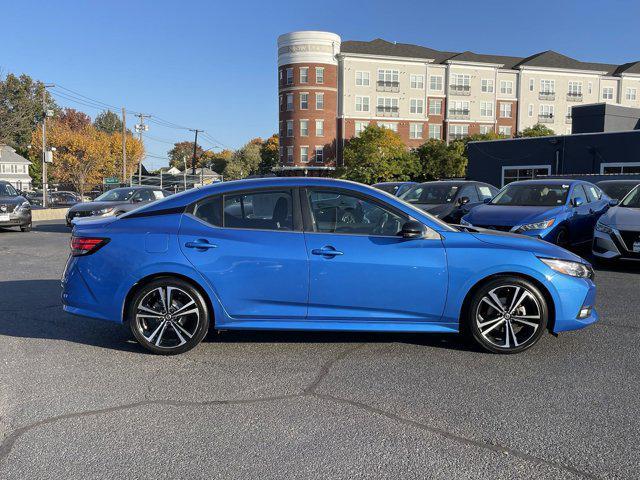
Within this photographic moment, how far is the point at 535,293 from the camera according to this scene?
477cm

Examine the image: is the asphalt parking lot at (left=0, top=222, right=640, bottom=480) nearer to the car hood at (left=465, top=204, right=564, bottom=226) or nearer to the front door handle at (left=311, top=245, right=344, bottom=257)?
the front door handle at (left=311, top=245, right=344, bottom=257)

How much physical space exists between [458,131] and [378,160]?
67.2 feet

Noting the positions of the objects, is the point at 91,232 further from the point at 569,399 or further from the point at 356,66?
the point at 356,66

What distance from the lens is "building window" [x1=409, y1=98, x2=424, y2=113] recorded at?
71.4 metres

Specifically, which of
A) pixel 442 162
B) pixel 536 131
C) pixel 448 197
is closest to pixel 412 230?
pixel 448 197

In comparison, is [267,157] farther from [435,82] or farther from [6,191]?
[6,191]

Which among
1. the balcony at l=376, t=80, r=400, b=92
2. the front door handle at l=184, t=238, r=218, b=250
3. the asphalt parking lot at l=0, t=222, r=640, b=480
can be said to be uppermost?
the balcony at l=376, t=80, r=400, b=92

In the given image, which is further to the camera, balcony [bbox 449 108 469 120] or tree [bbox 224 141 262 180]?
tree [bbox 224 141 262 180]

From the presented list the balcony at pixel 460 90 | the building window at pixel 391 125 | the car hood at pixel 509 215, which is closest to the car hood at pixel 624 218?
the car hood at pixel 509 215

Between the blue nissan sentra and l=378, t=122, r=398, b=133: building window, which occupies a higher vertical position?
l=378, t=122, r=398, b=133: building window

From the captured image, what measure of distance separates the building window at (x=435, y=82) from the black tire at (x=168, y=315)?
7169 centimetres

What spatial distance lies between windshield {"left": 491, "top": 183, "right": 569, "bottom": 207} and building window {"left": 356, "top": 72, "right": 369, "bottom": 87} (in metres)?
61.2

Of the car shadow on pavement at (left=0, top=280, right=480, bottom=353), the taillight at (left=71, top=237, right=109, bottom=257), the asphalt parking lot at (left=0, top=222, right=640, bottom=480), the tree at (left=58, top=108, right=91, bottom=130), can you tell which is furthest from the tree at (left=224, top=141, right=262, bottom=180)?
the asphalt parking lot at (left=0, top=222, right=640, bottom=480)

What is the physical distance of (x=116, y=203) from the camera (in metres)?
15.3
